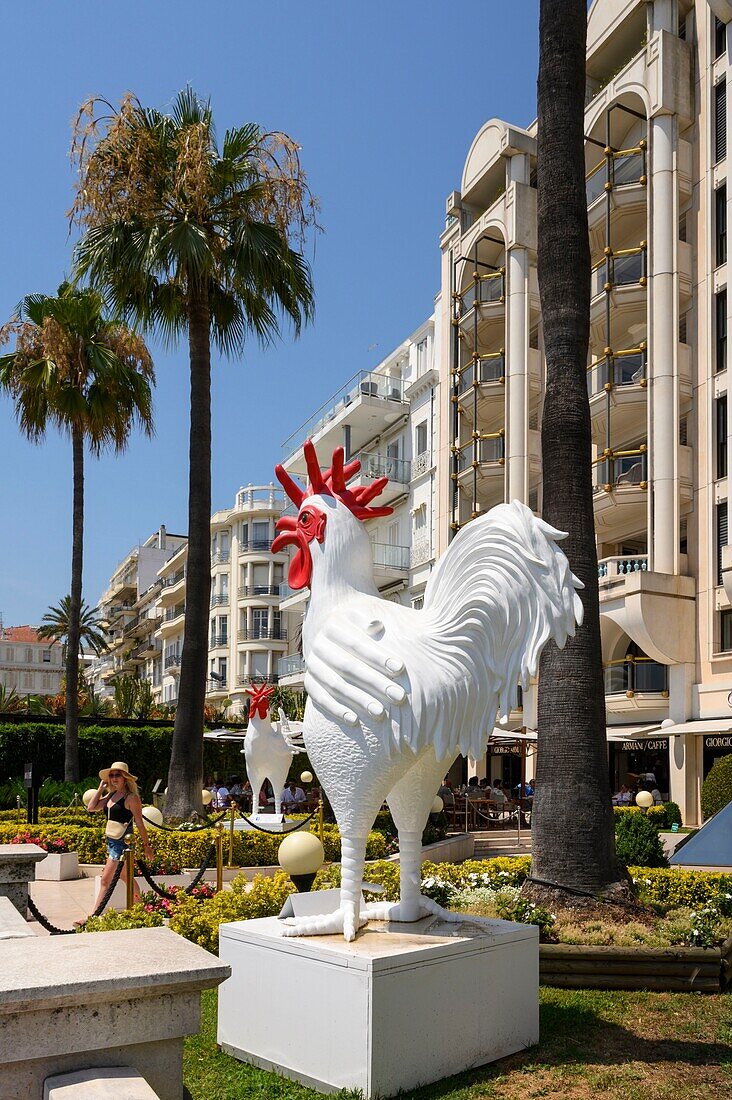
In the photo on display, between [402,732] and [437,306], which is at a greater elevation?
[437,306]

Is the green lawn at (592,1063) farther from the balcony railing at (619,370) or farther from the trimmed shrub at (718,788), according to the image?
the balcony railing at (619,370)

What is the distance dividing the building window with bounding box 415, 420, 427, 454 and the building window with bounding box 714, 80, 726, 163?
1732 cm

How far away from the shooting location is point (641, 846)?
42.4ft

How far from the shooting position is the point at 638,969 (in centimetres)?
767

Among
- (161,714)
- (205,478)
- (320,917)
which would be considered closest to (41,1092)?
(320,917)

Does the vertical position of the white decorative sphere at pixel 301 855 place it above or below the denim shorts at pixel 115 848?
above

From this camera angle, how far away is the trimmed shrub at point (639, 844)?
12.9m

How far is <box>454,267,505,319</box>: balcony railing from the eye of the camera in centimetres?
3556

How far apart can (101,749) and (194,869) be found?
55.8 ft

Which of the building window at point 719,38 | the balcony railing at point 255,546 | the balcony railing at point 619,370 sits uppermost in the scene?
the building window at point 719,38

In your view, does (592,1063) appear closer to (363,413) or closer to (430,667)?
(430,667)

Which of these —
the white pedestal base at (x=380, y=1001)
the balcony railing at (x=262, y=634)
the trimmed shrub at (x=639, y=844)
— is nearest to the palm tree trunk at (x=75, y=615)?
the trimmed shrub at (x=639, y=844)

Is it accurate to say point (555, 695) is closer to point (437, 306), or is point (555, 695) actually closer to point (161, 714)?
point (437, 306)

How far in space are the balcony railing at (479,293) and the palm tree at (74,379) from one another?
14993mm
